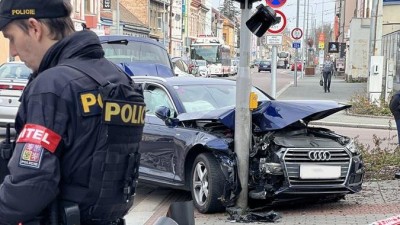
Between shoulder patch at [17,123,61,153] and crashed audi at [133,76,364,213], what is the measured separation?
4.84 meters

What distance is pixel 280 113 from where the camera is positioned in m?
7.19

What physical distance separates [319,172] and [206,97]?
7.12 ft

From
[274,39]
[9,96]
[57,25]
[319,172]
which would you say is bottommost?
[319,172]

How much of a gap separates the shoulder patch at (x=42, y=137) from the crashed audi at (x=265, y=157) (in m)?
4.84

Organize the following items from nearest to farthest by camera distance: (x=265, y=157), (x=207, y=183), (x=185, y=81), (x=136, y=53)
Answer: (x=265, y=157) < (x=207, y=183) < (x=185, y=81) < (x=136, y=53)

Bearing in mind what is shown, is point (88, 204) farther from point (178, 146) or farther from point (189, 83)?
point (189, 83)

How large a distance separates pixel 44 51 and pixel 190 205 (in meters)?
0.89

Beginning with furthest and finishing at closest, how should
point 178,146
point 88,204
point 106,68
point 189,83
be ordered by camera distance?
point 189,83 → point 178,146 → point 106,68 → point 88,204

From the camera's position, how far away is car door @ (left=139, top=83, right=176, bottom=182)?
8.02 m

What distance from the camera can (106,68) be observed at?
260 cm

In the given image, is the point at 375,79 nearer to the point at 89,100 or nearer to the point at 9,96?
the point at 9,96

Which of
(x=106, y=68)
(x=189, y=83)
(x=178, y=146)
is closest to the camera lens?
(x=106, y=68)

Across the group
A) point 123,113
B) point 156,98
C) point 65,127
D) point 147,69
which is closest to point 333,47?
point 147,69

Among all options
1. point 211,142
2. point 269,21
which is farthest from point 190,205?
point 269,21
